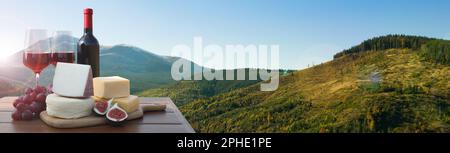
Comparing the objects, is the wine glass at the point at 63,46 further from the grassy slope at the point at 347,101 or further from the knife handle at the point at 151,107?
the grassy slope at the point at 347,101

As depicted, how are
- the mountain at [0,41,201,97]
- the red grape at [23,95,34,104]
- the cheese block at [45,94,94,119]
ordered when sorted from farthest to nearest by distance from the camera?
1. the mountain at [0,41,201,97]
2. the red grape at [23,95,34,104]
3. the cheese block at [45,94,94,119]

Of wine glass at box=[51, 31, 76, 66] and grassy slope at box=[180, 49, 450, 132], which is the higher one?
wine glass at box=[51, 31, 76, 66]

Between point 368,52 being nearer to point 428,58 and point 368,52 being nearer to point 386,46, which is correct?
point 386,46

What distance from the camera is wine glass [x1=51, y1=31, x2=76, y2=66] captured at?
7.52 feet

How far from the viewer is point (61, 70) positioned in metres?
1.94

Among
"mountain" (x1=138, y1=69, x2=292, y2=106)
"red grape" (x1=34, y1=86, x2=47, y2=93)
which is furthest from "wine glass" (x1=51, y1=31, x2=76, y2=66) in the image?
"mountain" (x1=138, y1=69, x2=292, y2=106)

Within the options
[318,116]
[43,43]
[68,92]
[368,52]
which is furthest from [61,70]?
[368,52]

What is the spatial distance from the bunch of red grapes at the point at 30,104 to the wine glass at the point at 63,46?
195mm

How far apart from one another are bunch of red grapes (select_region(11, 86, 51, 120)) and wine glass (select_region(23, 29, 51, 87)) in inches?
6.8

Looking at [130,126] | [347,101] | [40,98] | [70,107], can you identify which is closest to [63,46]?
[40,98]

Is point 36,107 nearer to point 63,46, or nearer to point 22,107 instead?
point 22,107

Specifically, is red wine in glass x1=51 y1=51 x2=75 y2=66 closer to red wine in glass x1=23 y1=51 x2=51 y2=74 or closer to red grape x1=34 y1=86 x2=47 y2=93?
red wine in glass x1=23 y1=51 x2=51 y2=74

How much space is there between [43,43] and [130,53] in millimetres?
21978

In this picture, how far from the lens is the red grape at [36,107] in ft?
6.63
